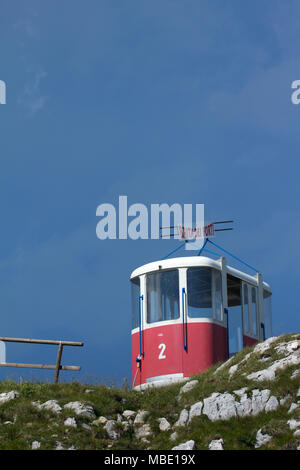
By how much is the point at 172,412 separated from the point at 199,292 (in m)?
5.04

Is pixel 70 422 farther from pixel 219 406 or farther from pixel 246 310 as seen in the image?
pixel 246 310

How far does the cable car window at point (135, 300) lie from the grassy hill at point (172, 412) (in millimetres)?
3421

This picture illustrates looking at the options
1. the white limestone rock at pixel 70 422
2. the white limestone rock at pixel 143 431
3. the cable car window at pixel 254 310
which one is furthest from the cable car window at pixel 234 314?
the white limestone rock at pixel 70 422

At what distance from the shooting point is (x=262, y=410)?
15586 millimetres

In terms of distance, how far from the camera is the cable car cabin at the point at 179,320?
2077 cm

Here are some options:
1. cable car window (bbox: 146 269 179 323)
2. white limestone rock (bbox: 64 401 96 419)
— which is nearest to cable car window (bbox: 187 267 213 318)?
cable car window (bbox: 146 269 179 323)

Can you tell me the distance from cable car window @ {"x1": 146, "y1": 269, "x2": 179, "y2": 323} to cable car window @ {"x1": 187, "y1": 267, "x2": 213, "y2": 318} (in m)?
0.40

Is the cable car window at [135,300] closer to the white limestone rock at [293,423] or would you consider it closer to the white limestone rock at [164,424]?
the white limestone rock at [164,424]

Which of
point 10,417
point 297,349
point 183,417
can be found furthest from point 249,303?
point 10,417

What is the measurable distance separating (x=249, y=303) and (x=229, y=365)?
16.3 feet

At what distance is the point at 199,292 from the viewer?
70.0 feet

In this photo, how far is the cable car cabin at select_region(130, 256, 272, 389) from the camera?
818 inches
